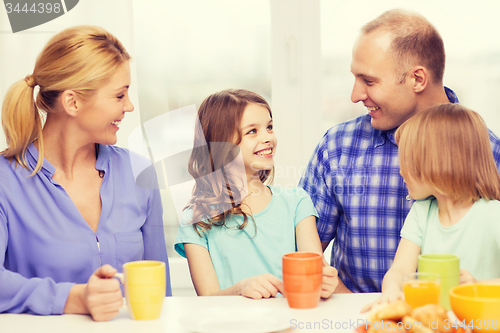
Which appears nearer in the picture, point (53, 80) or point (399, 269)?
point (399, 269)

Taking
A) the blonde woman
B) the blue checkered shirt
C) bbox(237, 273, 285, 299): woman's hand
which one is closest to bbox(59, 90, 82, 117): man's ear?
the blonde woman

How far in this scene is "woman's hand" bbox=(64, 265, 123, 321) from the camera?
0.71 m

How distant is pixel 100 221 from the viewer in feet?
3.41

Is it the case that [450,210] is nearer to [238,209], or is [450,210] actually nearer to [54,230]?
[238,209]

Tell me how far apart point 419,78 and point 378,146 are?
0.22m

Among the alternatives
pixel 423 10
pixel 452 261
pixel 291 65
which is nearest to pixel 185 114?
pixel 291 65

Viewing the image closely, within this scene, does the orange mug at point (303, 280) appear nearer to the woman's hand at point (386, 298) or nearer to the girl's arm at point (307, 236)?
the woman's hand at point (386, 298)

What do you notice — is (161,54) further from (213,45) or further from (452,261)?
(452,261)

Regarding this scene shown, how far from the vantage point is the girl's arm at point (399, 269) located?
0.76 meters

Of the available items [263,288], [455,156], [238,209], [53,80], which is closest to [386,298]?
[263,288]

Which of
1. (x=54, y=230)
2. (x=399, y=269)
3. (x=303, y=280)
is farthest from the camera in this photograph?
(x=54, y=230)

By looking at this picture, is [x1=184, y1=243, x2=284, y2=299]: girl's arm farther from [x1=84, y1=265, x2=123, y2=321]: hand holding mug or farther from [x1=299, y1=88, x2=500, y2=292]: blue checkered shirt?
[x1=299, y1=88, x2=500, y2=292]: blue checkered shirt

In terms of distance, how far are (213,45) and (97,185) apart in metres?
0.82

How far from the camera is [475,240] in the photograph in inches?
35.7
